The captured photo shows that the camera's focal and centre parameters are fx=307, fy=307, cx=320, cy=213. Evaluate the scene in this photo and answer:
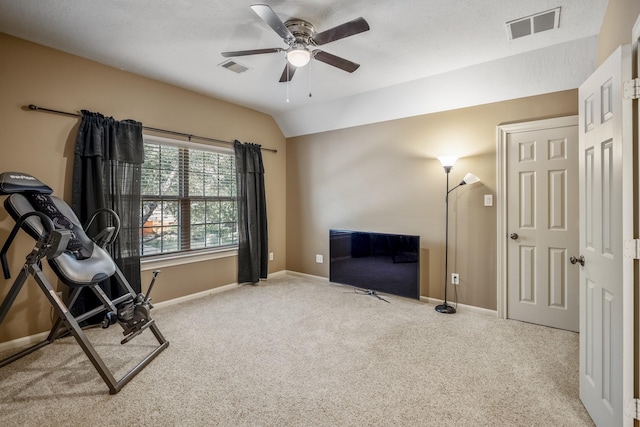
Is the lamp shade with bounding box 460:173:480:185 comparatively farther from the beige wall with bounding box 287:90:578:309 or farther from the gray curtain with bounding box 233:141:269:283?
the gray curtain with bounding box 233:141:269:283

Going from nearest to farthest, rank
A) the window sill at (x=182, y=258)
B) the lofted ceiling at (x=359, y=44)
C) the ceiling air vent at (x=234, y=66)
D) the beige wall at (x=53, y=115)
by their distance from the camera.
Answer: the lofted ceiling at (x=359, y=44)
the beige wall at (x=53, y=115)
the ceiling air vent at (x=234, y=66)
the window sill at (x=182, y=258)

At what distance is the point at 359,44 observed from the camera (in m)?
2.73

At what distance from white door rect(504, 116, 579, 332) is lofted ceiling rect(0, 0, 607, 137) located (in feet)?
1.67

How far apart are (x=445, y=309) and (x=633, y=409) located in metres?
2.09

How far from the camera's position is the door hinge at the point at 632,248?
4.52 ft

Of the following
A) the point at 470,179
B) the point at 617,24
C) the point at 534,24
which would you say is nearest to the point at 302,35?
the point at 534,24

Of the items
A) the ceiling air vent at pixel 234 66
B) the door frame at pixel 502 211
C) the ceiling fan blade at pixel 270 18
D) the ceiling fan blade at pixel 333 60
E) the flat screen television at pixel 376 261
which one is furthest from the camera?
the flat screen television at pixel 376 261

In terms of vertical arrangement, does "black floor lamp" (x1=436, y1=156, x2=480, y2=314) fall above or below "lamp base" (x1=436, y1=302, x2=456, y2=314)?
above

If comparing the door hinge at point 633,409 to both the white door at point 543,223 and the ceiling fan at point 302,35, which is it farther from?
the ceiling fan at point 302,35

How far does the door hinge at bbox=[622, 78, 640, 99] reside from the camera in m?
1.40

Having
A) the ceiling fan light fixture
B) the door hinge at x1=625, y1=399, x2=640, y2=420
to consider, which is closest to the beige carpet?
the door hinge at x1=625, y1=399, x2=640, y2=420

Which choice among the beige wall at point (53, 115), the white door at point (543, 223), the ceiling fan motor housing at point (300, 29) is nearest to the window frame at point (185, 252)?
the beige wall at point (53, 115)

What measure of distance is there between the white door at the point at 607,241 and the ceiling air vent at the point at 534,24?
2.55ft

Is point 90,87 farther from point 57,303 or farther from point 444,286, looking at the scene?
point 444,286
